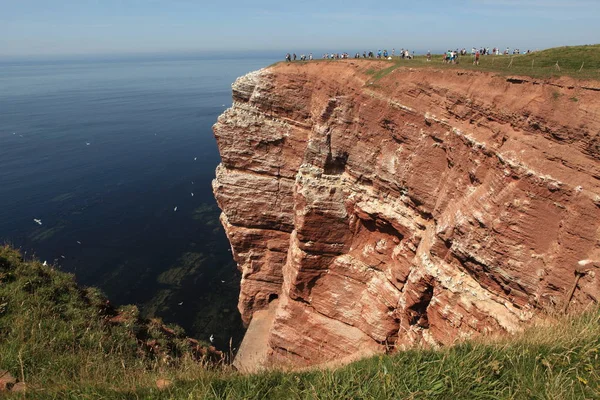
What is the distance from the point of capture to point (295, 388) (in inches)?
275

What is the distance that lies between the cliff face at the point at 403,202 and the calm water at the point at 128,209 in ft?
30.8

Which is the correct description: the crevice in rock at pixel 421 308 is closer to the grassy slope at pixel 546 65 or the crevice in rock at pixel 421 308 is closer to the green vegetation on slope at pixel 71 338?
the green vegetation on slope at pixel 71 338

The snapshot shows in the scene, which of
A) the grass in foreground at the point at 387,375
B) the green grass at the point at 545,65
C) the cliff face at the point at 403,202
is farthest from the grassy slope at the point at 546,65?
the grass in foreground at the point at 387,375

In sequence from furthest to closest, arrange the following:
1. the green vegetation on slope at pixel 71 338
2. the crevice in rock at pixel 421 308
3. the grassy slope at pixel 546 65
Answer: the crevice in rock at pixel 421 308 < the grassy slope at pixel 546 65 < the green vegetation on slope at pixel 71 338

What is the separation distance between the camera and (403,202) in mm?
19422

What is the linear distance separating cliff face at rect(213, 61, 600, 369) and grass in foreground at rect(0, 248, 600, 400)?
2.81 meters

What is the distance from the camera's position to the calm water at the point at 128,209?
118 feet

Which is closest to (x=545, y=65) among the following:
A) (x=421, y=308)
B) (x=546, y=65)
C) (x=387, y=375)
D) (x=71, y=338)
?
(x=546, y=65)

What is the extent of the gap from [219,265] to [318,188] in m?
22.3

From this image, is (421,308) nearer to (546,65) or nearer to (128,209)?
(546,65)

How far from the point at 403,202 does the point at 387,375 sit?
1363 centimetres

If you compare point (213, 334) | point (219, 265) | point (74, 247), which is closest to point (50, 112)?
point (74, 247)

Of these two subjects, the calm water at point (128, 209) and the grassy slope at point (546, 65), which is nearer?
the grassy slope at point (546, 65)

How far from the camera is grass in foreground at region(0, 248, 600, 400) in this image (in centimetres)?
646
